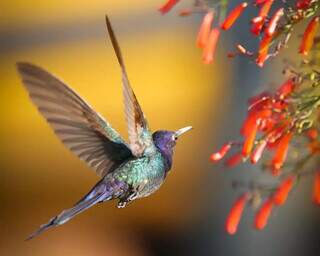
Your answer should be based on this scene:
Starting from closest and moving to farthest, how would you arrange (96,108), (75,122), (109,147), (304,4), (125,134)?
(304,4) → (75,122) → (109,147) → (125,134) → (96,108)

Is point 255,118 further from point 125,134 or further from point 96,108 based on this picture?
point 96,108

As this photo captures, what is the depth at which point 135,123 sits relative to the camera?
1939mm

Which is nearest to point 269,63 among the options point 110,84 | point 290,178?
point 110,84

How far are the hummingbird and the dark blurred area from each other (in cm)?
235

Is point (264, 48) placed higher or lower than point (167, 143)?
higher

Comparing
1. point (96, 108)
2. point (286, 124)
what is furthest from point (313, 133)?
point (96, 108)

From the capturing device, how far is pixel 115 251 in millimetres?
5016

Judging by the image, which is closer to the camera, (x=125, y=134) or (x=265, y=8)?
(x=265, y=8)

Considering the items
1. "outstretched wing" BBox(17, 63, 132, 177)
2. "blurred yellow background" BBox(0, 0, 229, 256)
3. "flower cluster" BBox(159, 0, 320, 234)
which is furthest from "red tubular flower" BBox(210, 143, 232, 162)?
"blurred yellow background" BBox(0, 0, 229, 256)

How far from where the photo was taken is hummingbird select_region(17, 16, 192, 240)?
1934mm

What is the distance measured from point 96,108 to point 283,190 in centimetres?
284

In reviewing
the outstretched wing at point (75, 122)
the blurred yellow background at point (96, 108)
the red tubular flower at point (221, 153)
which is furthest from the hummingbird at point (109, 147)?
the blurred yellow background at point (96, 108)

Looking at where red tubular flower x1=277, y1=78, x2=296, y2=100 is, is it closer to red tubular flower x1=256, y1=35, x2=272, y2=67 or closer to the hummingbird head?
red tubular flower x1=256, y1=35, x2=272, y2=67

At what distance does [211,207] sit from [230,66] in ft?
2.58
